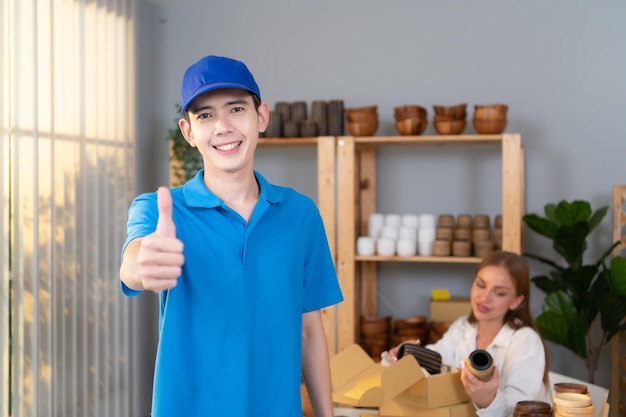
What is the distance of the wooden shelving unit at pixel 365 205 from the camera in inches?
163

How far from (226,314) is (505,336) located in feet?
5.66

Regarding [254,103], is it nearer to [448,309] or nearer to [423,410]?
[423,410]

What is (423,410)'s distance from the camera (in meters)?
A: 2.52

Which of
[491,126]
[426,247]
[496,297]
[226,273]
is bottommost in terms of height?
[496,297]

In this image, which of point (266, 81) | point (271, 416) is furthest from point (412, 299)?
point (271, 416)

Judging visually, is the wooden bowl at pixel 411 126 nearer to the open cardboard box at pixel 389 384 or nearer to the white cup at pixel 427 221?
the white cup at pixel 427 221

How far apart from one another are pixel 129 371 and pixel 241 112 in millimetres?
3485

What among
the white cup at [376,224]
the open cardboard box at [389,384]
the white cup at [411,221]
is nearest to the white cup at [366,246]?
the white cup at [376,224]

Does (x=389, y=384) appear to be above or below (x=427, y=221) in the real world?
below

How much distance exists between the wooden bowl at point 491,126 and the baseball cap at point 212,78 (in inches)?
119

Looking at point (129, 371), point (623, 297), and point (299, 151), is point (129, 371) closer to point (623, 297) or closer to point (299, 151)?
point (299, 151)

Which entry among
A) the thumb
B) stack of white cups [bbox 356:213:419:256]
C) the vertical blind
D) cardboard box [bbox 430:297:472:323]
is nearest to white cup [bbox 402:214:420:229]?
stack of white cups [bbox 356:213:419:256]

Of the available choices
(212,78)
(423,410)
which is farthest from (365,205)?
(212,78)

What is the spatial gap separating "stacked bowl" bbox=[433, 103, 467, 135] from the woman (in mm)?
1491
